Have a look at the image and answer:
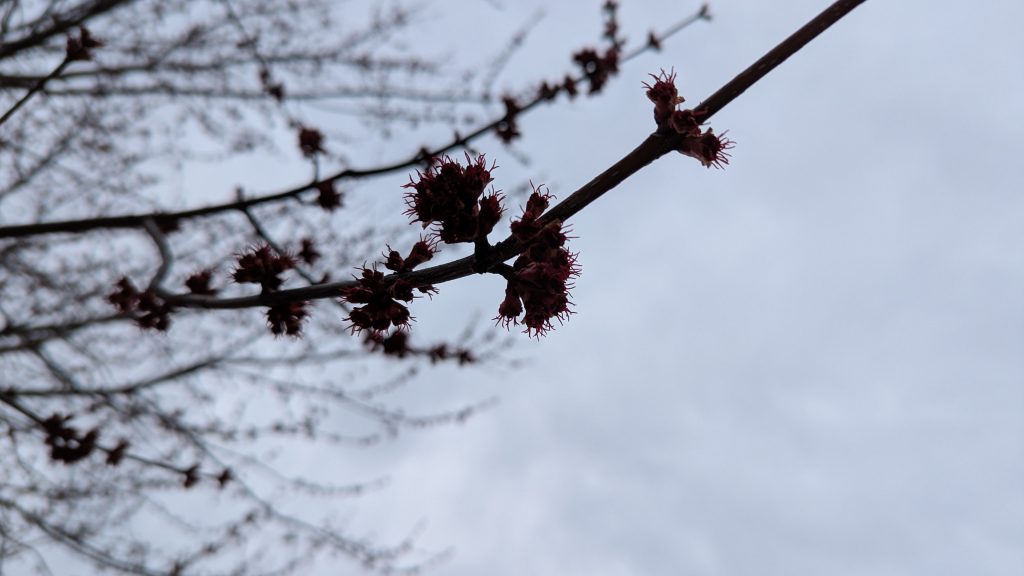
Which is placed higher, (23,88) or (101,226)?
(23,88)

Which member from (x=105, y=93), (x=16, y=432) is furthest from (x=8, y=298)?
(x=105, y=93)

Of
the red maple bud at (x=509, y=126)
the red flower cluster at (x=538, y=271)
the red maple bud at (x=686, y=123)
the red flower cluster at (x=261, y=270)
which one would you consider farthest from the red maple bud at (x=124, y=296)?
the red maple bud at (x=686, y=123)

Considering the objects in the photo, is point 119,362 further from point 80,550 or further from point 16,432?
point 80,550

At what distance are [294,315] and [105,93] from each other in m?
5.21

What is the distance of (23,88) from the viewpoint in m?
5.71

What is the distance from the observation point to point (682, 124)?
6.02ft

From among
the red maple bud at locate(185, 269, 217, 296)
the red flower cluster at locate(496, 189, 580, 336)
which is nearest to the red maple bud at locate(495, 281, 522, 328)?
the red flower cluster at locate(496, 189, 580, 336)

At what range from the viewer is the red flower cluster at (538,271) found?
1.86 m

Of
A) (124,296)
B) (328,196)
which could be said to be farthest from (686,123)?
(124,296)

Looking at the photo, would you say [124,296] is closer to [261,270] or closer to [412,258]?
[261,270]

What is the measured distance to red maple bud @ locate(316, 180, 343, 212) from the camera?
401 cm

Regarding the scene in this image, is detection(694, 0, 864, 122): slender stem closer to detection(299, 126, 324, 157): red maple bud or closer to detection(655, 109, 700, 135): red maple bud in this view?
detection(655, 109, 700, 135): red maple bud

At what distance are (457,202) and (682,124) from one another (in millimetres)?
649

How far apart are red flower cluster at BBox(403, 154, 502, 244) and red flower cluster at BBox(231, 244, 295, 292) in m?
0.89
